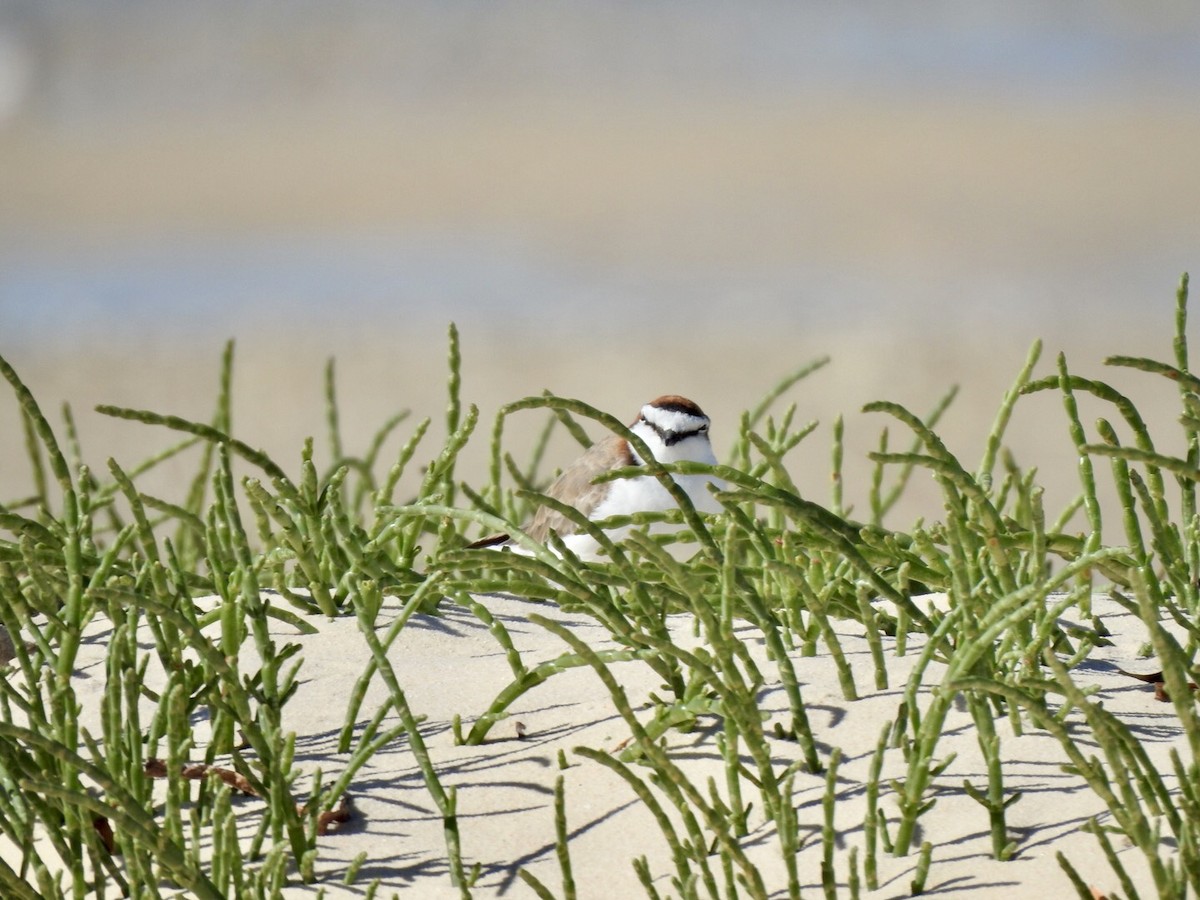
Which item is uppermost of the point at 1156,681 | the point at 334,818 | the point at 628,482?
the point at 628,482

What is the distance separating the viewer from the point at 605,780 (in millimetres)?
2332

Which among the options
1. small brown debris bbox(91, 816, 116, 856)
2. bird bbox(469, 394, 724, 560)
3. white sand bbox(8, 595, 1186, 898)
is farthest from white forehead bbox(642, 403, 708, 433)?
small brown debris bbox(91, 816, 116, 856)

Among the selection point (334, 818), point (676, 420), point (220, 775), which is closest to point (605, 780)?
point (334, 818)

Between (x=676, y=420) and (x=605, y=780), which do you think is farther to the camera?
(x=676, y=420)

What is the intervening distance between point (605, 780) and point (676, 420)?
124 inches

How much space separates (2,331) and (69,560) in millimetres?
13537

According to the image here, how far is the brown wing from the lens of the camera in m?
4.94

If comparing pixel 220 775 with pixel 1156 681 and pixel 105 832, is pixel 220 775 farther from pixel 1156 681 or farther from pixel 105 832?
pixel 1156 681

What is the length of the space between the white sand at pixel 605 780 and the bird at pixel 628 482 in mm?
1691

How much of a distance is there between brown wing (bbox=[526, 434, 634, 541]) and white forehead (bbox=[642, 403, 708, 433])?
16 centimetres

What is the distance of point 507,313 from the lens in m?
15.9

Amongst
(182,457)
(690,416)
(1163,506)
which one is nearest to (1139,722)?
(1163,506)

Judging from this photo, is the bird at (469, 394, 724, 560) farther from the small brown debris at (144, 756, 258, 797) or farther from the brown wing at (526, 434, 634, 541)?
the small brown debris at (144, 756, 258, 797)

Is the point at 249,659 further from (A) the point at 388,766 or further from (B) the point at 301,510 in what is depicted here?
(A) the point at 388,766
